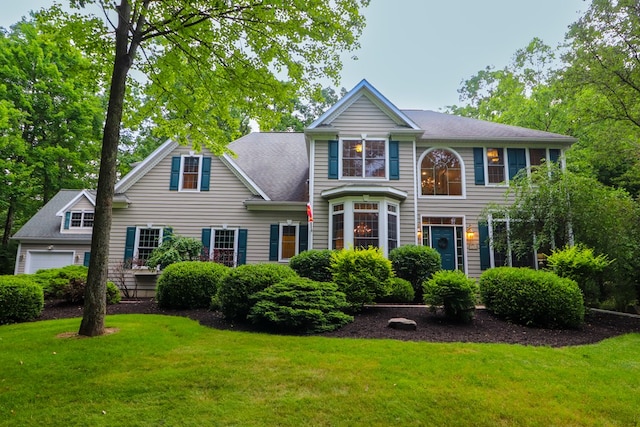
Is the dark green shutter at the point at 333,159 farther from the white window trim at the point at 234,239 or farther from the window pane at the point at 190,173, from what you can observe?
the window pane at the point at 190,173

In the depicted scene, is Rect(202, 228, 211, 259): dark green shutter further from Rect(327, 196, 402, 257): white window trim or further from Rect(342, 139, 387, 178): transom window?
Rect(342, 139, 387, 178): transom window

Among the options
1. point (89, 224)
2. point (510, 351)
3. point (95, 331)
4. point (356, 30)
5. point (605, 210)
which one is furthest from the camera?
point (89, 224)

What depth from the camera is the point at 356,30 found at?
827 centimetres

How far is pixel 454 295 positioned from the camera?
656 centimetres

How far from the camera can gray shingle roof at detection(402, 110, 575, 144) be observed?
1222cm

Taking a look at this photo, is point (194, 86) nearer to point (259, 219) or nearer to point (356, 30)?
point (356, 30)

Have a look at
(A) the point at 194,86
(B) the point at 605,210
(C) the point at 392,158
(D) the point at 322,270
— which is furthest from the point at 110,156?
(B) the point at 605,210

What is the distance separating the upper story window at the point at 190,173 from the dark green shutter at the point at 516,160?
10.7 m

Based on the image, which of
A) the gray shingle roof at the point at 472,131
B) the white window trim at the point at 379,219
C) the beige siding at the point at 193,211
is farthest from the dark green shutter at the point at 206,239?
the gray shingle roof at the point at 472,131

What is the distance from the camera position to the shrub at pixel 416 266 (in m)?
9.86

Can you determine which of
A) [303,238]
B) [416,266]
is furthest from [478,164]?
[303,238]

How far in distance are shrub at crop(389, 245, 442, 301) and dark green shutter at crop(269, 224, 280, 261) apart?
14.3ft

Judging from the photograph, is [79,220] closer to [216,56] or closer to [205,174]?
[205,174]

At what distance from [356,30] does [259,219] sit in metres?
6.92
